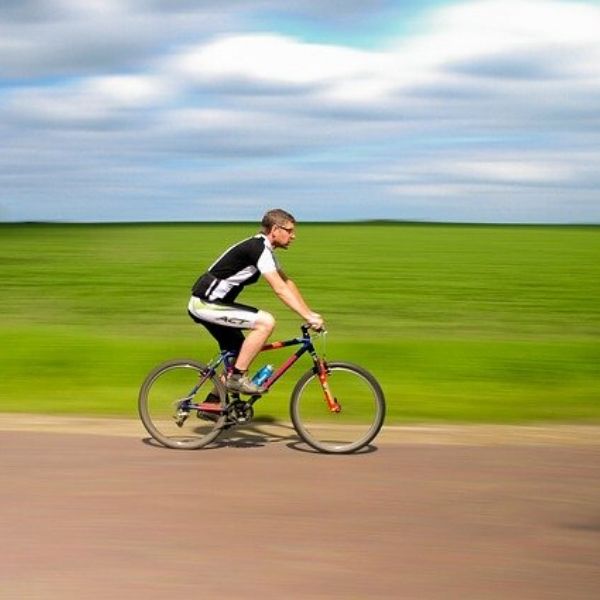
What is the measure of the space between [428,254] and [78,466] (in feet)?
192

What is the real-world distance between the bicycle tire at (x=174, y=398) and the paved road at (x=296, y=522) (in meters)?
0.15

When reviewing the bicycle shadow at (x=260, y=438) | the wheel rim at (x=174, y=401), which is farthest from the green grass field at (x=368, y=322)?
the wheel rim at (x=174, y=401)

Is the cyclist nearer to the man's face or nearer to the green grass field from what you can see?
the man's face

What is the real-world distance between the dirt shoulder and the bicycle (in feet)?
1.77

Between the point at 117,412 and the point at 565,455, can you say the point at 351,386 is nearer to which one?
the point at 565,455

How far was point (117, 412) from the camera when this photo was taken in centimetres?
1221

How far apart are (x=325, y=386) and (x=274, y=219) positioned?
1367mm

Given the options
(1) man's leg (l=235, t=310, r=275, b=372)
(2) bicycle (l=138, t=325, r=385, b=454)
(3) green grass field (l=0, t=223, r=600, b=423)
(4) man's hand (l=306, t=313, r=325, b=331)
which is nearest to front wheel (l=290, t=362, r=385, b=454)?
(2) bicycle (l=138, t=325, r=385, b=454)

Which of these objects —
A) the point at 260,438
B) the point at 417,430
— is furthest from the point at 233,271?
the point at 417,430

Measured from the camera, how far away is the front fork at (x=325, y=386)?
9.70 m

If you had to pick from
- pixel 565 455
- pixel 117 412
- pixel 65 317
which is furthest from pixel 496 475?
pixel 65 317

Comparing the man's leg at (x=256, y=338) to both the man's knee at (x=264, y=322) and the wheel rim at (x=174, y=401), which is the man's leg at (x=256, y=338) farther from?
the wheel rim at (x=174, y=401)

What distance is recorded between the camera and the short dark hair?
31.8 feet

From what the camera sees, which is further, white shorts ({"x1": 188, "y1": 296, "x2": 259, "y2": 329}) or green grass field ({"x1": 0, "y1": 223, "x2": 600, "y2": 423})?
green grass field ({"x1": 0, "y1": 223, "x2": 600, "y2": 423})
